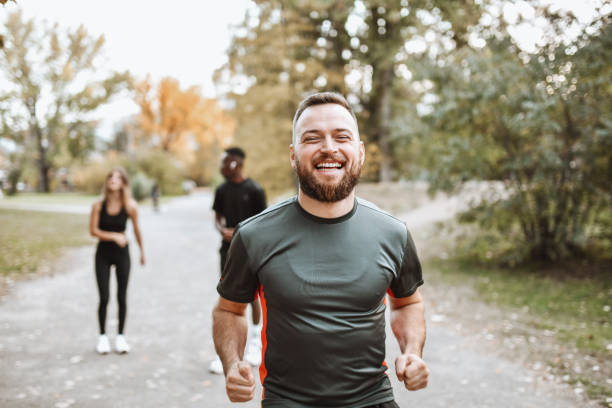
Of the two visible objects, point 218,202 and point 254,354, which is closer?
point 254,354

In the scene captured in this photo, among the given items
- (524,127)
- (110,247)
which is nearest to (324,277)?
(110,247)

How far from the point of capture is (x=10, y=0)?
137 inches

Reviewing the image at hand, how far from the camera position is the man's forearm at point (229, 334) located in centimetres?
213

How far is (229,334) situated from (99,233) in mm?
4087

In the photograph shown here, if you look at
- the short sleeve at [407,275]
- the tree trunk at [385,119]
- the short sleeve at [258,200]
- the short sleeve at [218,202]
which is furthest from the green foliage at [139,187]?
the short sleeve at [407,275]

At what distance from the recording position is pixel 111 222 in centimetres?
582

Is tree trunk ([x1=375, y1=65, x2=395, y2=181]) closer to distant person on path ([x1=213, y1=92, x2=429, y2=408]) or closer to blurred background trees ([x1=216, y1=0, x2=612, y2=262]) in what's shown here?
blurred background trees ([x1=216, y1=0, x2=612, y2=262])

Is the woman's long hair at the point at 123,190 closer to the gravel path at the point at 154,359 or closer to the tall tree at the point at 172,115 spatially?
the gravel path at the point at 154,359

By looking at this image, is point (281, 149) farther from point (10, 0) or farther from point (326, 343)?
point (326, 343)

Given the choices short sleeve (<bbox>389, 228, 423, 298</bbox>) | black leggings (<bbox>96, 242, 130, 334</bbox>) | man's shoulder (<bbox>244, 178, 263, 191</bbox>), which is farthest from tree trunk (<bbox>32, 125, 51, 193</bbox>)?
short sleeve (<bbox>389, 228, 423, 298</bbox>)

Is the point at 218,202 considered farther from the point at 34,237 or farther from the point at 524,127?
the point at 34,237

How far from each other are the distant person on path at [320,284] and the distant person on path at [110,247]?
158 inches

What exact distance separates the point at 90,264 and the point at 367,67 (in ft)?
62.7

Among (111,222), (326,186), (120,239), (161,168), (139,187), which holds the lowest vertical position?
(139,187)
